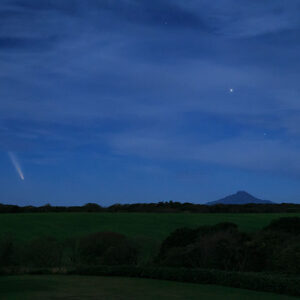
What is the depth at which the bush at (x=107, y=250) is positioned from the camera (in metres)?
22.6

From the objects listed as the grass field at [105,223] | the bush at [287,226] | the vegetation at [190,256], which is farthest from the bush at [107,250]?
the grass field at [105,223]

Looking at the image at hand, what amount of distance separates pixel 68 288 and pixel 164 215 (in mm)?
38817

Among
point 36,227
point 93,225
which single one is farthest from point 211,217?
point 36,227

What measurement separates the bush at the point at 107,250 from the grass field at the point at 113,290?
5712mm

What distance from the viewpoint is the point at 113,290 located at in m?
14.0

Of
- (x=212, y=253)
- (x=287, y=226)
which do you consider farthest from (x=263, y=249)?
(x=287, y=226)

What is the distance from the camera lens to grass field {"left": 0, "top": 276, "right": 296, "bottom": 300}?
12.8 meters

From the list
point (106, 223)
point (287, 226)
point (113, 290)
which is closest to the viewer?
point (113, 290)

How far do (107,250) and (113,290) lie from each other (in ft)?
29.4

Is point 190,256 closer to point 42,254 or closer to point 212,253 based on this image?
point 212,253

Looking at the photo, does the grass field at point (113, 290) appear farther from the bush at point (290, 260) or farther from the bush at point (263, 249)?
the bush at point (263, 249)

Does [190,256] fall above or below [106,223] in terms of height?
below

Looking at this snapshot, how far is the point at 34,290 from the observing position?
13789 millimetres

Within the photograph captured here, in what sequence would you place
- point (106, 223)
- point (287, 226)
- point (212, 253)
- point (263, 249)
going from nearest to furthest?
point (212, 253) < point (263, 249) < point (287, 226) < point (106, 223)
